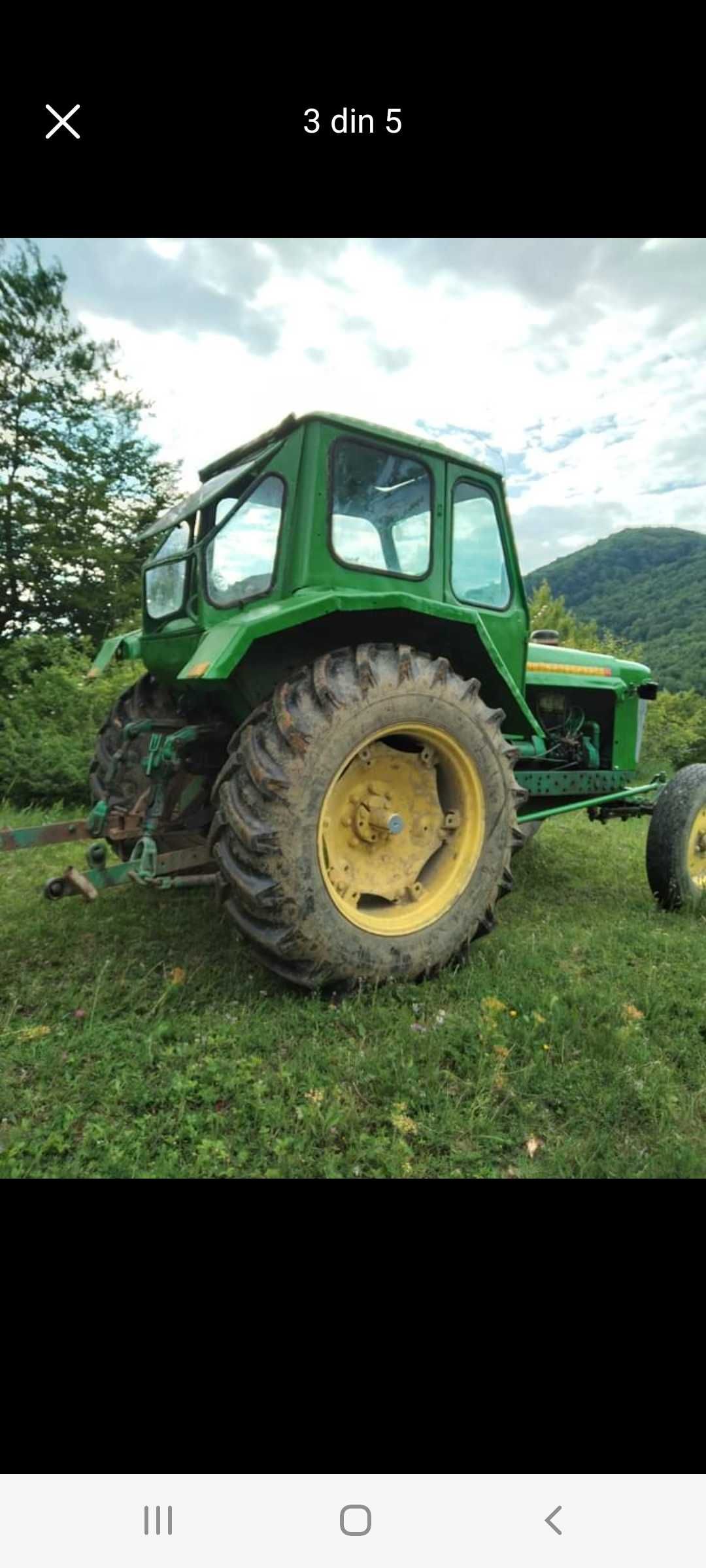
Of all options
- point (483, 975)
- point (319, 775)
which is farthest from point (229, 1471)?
point (483, 975)

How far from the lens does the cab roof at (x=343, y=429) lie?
109 inches

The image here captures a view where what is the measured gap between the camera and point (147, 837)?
2697 mm

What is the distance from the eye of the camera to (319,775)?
7.84 ft

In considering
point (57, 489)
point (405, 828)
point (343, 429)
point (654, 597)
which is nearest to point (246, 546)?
point (343, 429)

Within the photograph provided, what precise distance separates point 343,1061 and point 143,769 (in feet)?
6.88

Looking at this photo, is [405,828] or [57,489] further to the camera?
[57,489]

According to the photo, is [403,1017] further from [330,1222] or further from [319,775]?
[330,1222]

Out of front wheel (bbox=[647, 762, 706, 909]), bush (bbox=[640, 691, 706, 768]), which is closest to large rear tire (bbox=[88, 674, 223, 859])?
front wheel (bbox=[647, 762, 706, 909])

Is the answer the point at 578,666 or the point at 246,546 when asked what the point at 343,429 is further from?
the point at 578,666

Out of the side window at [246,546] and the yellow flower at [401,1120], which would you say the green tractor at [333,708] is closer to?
the side window at [246,546]

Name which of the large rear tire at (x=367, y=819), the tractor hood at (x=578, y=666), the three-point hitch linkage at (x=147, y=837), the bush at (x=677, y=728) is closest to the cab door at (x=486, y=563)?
the tractor hood at (x=578, y=666)

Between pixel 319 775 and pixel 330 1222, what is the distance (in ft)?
5.28

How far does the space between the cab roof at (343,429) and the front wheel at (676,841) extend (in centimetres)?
194

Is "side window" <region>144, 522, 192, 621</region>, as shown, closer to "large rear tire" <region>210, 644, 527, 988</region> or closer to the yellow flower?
"large rear tire" <region>210, 644, 527, 988</region>
